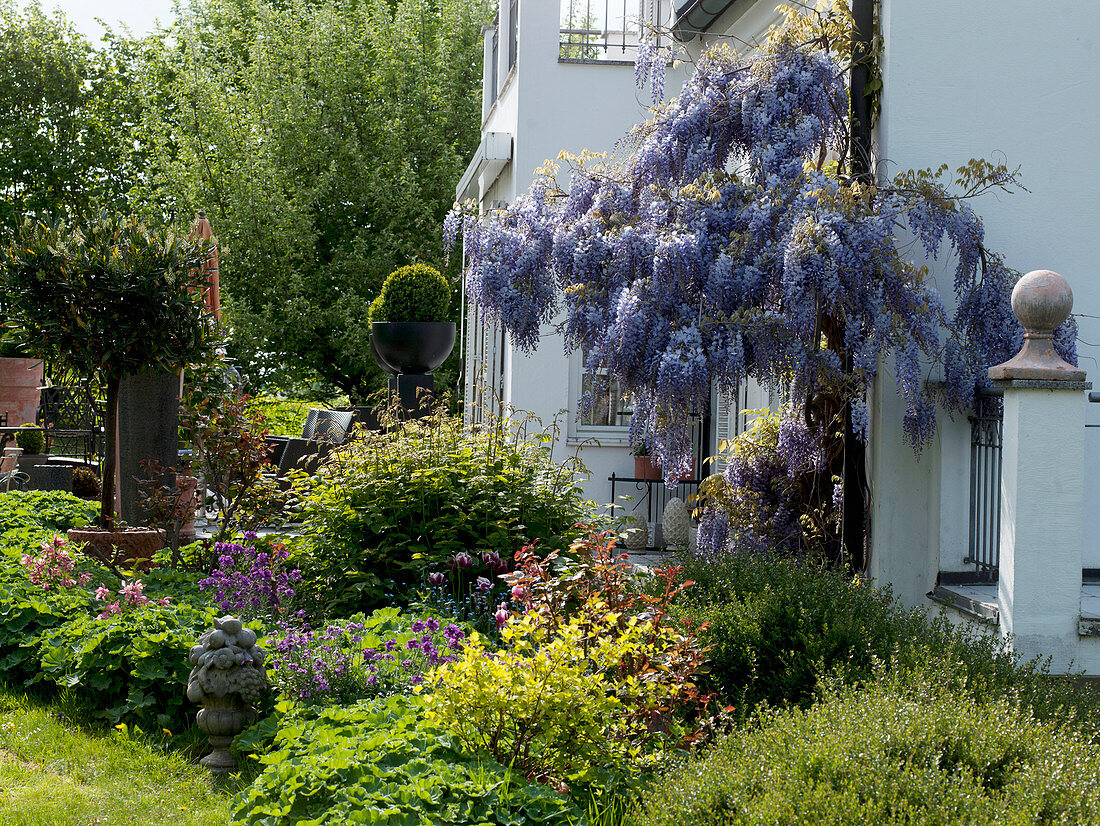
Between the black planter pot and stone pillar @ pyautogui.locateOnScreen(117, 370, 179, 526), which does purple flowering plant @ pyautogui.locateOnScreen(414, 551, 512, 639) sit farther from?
the black planter pot

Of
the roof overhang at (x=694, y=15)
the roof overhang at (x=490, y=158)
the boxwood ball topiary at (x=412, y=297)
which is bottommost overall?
the boxwood ball topiary at (x=412, y=297)

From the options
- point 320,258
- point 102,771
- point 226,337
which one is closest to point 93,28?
point 320,258

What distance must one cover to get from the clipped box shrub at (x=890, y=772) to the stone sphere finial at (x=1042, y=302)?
2.00m

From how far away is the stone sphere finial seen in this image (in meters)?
4.32

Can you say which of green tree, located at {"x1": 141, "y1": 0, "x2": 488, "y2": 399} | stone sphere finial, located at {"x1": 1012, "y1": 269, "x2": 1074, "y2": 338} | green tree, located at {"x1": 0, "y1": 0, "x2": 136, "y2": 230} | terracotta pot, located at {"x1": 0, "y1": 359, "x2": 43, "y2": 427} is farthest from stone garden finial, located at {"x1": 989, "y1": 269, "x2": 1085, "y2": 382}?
green tree, located at {"x1": 0, "y1": 0, "x2": 136, "y2": 230}

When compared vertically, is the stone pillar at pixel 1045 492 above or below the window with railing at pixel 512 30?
below

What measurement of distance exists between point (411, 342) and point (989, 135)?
6026 mm

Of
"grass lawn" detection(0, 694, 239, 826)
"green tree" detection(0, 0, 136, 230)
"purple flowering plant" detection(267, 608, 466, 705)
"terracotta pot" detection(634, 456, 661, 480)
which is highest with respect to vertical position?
"green tree" detection(0, 0, 136, 230)

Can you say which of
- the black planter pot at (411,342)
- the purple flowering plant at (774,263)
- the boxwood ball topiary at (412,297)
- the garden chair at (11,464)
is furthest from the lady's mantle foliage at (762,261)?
the garden chair at (11,464)

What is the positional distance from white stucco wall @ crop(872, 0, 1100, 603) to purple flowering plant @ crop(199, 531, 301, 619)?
3251 millimetres

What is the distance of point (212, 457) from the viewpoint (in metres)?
6.50

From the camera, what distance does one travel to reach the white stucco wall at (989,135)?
5.66 meters

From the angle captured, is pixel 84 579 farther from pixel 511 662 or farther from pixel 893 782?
pixel 893 782

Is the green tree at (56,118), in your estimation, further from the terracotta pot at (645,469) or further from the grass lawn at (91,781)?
the grass lawn at (91,781)
